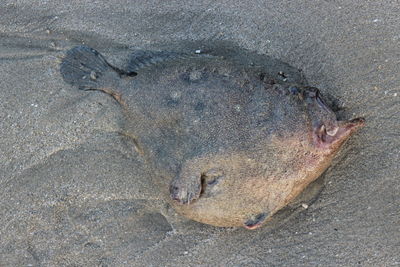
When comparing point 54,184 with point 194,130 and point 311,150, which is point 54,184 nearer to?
point 194,130

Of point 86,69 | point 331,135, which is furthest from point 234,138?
point 86,69

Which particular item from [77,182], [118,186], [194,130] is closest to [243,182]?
[194,130]

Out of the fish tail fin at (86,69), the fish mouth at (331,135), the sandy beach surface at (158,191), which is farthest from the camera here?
the fish tail fin at (86,69)

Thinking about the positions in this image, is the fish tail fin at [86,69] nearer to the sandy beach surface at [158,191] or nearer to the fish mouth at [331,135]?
the sandy beach surface at [158,191]

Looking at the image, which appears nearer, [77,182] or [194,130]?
[194,130]

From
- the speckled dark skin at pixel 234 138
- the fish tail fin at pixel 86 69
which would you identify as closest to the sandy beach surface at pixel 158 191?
the fish tail fin at pixel 86 69

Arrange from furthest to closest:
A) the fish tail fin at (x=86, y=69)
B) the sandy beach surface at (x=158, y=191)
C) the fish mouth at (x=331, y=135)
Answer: the fish tail fin at (x=86, y=69), the sandy beach surface at (x=158, y=191), the fish mouth at (x=331, y=135)

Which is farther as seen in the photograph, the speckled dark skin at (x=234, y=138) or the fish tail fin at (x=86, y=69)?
the fish tail fin at (x=86, y=69)
